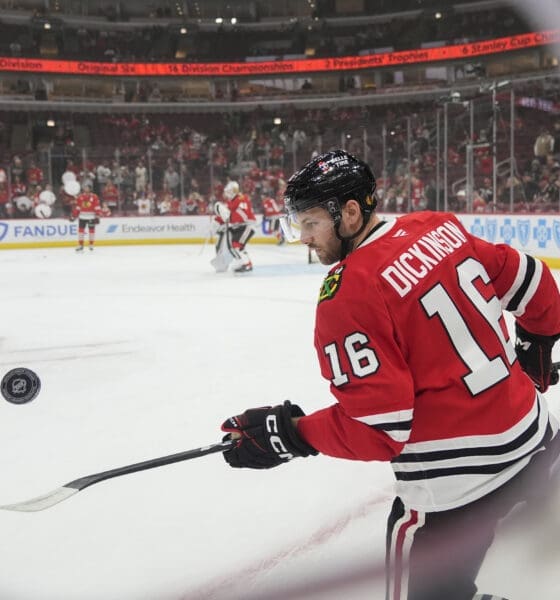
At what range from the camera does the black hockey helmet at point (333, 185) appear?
1.27 metres

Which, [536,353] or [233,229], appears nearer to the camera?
[536,353]

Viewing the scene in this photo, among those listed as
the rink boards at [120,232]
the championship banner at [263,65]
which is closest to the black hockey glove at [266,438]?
the rink boards at [120,232]

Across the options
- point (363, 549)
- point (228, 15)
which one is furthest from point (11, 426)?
point (228, 15)

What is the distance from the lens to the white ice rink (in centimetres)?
177

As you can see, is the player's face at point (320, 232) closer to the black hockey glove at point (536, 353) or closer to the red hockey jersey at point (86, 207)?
the black hockey glove at point (536, 353)

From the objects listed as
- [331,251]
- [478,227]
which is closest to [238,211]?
[478,227]

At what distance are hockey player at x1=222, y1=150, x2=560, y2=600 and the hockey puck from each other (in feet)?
5.59

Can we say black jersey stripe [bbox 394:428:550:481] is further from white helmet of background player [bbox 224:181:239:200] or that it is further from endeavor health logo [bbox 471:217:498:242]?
endeavor health logo [bbox 471:217:498:242]

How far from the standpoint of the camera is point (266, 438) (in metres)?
1.32

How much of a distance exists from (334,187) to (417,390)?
396 millimetres

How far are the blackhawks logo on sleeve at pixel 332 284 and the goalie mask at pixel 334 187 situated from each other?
0.45ft

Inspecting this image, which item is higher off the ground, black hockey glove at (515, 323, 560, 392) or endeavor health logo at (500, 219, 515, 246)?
black hockey glove at (515, 323, 560, 392)

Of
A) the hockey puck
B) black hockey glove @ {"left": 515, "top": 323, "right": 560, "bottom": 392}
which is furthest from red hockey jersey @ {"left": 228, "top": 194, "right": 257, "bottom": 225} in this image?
black hockey glove @ {"left": 515, "top": 323, "right": 560, "bottom": 392}

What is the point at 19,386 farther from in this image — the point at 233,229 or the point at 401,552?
the point at 233,229
